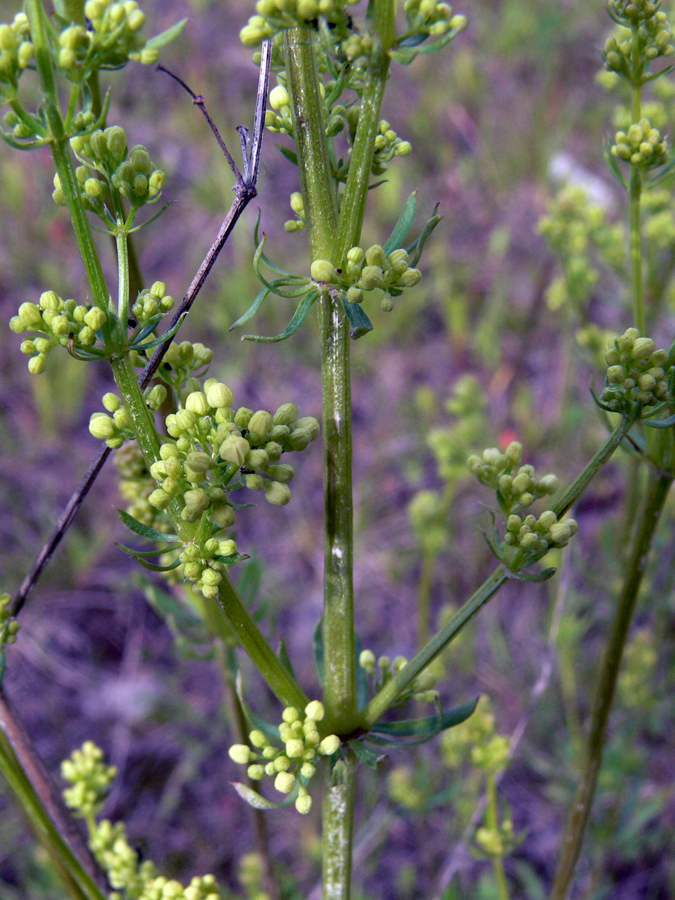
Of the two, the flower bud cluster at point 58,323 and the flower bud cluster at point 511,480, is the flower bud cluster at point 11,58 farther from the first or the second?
the flower bud cluster at point 511,480

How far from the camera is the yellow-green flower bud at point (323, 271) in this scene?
5.82ft

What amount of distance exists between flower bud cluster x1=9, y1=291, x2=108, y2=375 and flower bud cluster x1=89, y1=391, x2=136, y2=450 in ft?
0.48

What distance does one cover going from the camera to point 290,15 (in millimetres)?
1554

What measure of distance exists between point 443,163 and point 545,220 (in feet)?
15.7

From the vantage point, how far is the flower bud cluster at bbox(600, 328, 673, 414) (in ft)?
6.21

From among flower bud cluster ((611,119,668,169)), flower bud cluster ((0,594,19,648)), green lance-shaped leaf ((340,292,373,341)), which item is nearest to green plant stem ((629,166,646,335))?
flower bud cluster ((611,119,668,169))

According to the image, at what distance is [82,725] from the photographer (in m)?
5.48

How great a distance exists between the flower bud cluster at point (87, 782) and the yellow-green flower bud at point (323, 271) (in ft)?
6.18

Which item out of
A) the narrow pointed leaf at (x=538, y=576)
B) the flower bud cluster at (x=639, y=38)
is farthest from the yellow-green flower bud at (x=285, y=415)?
the flower bud cluster at (x=639, y=38)

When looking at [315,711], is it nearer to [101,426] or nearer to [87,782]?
[101,426]

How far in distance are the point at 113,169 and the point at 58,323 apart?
1.32 feet

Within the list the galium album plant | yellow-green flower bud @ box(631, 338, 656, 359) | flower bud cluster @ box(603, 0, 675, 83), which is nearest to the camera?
the galium album plant

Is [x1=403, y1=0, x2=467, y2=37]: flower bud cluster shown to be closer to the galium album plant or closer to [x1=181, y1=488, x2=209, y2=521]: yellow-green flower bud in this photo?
the galium album plant

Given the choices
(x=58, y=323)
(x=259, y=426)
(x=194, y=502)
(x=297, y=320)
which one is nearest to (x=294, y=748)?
→ (x=194, y=502)
